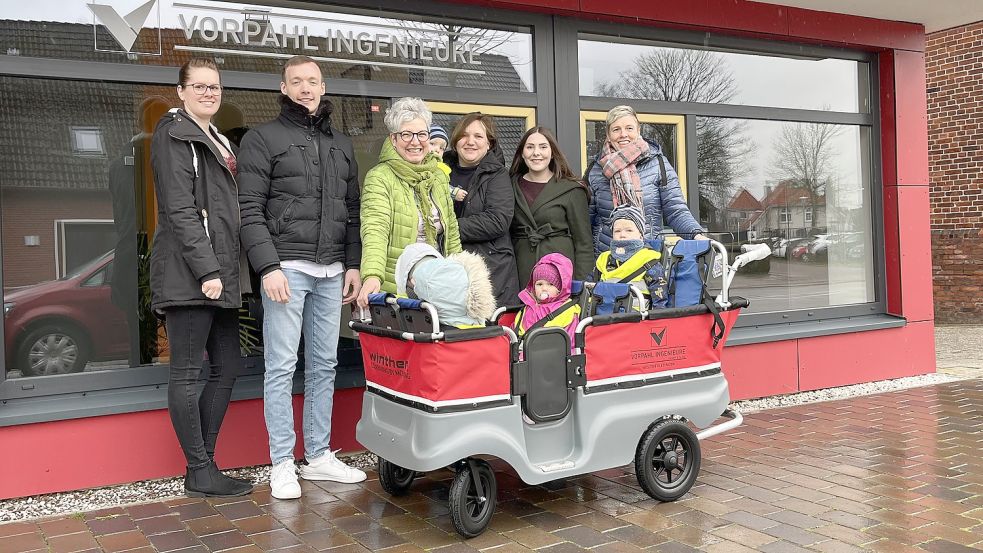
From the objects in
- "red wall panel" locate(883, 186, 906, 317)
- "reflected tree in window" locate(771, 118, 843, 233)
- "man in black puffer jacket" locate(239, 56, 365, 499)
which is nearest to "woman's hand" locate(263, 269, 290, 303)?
"man in black puffer jacket" locate(239, 56, 365, 499)

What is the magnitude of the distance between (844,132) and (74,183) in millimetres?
6437

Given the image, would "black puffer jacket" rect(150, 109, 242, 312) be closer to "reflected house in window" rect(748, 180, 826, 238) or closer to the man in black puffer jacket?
the man in black puffer jacket

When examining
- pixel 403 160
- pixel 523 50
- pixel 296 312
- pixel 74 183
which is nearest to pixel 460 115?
pixel 523 50

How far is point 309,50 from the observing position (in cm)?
552

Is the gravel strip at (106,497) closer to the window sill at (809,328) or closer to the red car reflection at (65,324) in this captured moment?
the red car reflection at (65,324)

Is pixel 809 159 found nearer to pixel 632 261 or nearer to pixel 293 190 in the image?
pixel 632 261

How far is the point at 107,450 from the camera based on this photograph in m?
4.80

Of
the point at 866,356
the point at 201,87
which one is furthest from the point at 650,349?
the point at 866,356

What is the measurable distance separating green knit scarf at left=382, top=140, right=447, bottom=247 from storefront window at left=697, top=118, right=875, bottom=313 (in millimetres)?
3155

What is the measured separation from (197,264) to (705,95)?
4.54m

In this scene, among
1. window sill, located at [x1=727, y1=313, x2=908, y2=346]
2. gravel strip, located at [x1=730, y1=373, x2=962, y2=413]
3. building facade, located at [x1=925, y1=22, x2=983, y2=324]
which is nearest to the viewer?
gravel strip, located at [x1=730, y1=373, x2=962, y2=413]

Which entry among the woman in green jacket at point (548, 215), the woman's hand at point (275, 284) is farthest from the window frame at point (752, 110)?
the woman's hand at point (275, 284)

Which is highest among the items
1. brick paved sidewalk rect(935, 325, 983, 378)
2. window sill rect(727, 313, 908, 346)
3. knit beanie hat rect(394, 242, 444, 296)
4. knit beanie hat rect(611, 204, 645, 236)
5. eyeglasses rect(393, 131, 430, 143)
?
eyeglasses rect(393, 131, 430, 143)

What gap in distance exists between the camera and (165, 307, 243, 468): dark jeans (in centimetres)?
447
